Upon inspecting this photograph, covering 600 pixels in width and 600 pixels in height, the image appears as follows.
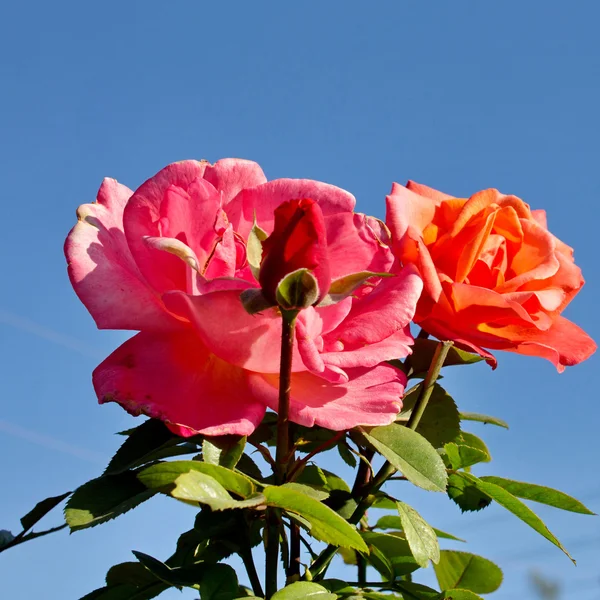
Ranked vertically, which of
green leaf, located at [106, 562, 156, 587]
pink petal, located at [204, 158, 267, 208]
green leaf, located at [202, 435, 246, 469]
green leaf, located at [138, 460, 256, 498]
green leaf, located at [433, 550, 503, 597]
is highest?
pink petal, located at [204, 158, 267, 208]

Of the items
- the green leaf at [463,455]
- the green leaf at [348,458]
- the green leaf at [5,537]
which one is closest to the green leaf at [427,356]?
the green leaf at [463,455]

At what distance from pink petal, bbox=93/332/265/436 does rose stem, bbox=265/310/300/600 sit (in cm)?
4

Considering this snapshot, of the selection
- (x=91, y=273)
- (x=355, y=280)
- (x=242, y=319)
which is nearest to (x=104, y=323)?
(x=91, y=273)

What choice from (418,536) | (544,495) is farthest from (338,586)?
(544,495)

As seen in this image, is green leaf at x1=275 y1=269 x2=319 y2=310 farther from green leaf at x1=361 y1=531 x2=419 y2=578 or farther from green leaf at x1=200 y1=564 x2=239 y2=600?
green leaf at x1=361 y1=531 x2=419 y2=578

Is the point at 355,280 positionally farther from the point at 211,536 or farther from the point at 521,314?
the point at 211,536

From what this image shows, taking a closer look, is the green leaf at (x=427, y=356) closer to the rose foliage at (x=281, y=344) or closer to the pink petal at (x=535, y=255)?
the rose foliage at (x=281, y=344)

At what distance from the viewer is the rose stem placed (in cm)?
98

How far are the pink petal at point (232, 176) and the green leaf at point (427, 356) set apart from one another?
40cm

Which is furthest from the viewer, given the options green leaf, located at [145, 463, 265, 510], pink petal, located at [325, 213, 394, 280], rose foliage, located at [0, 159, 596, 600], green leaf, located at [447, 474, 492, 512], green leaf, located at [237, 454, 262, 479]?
green leaf, located at [447, 474, 492, 512]

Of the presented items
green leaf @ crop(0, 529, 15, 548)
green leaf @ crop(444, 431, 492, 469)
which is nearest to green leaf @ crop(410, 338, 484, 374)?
green leaf @ crop(444, 431, 492, 469)

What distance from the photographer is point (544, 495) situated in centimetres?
132

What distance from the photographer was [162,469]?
94 centimetres

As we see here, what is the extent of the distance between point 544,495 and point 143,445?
2.21ft
